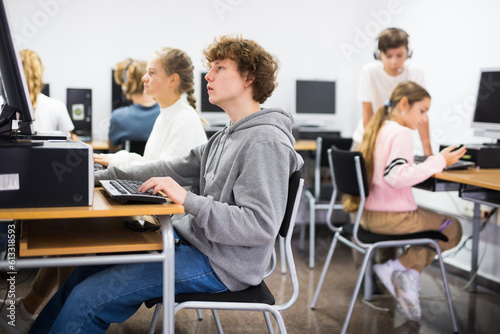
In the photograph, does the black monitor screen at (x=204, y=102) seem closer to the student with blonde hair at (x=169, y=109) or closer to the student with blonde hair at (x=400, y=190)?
the student with blonde hair at (x=400, y=190)

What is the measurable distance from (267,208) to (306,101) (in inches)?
144

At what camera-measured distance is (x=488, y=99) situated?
314cm

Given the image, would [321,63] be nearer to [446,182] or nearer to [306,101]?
[306,101]

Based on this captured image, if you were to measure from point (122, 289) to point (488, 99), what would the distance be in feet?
7.99

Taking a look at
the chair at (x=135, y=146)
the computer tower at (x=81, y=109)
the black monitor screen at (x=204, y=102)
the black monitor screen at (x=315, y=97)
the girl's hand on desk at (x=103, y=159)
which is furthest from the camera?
the black monitor screen at (x=315, y=97)

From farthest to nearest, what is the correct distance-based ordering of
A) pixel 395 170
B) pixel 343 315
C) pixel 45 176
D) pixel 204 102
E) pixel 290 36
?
pixel 290 36
pixel 204 102
pixel 343 315
pixel 395 170
pixel 45 176

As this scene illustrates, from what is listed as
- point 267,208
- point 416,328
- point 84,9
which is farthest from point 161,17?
point 267,208

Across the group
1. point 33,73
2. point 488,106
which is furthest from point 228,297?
point 488,106

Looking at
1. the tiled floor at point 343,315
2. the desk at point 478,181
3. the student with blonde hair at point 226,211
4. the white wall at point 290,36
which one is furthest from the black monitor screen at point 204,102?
the student with blonde hair at point 226,211

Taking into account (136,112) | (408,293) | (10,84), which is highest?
(10,84)

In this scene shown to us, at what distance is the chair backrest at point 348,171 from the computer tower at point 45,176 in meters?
1.46

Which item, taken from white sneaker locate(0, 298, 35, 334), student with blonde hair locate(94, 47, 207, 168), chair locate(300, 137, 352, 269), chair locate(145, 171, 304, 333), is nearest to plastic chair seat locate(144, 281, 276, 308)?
chair locate(145, 171, 304, 333)

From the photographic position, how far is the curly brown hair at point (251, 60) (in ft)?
5.67

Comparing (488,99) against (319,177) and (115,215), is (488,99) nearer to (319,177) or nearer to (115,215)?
(319,177)
